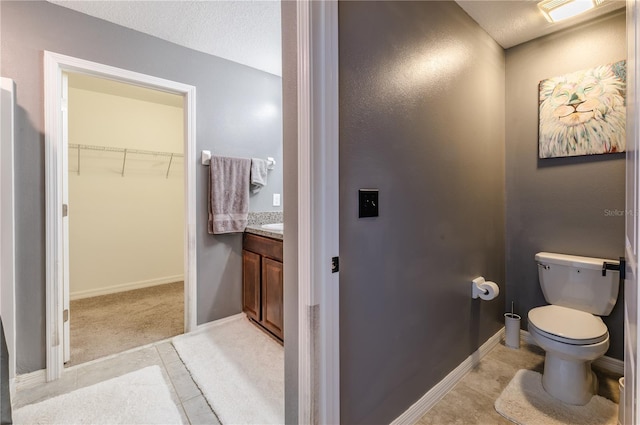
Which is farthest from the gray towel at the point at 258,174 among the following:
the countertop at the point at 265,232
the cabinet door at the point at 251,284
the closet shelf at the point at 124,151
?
the closet shelf at the point at 124,151

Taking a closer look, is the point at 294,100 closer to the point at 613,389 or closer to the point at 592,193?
the point at 592,193

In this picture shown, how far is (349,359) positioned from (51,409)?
168 cm

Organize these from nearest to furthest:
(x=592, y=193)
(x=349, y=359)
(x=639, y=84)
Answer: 1. (x=639, y=84)
2. (x=349, y=359)
3. (x=592, y=193)

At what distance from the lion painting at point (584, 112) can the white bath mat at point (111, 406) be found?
2974 mm

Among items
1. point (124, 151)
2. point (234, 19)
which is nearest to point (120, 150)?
point (124, 151)

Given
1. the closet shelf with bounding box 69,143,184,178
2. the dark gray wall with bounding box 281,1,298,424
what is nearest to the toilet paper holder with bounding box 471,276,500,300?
the dark gray wall with bounding box 281,1,298,424

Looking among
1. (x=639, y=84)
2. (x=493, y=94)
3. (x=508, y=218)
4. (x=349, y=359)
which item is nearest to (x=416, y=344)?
(x=349, y=359)

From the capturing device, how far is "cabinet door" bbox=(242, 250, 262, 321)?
93.1 inches

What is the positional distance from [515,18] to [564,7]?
0.82ft

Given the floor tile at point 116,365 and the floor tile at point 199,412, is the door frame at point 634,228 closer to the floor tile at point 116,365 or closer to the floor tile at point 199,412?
the floor tile at point 199,412

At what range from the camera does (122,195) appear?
349cm

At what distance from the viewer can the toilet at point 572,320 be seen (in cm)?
146

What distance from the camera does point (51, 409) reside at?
1.50m

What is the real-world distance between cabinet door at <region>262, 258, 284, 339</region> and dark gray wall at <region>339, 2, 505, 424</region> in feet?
3.21
